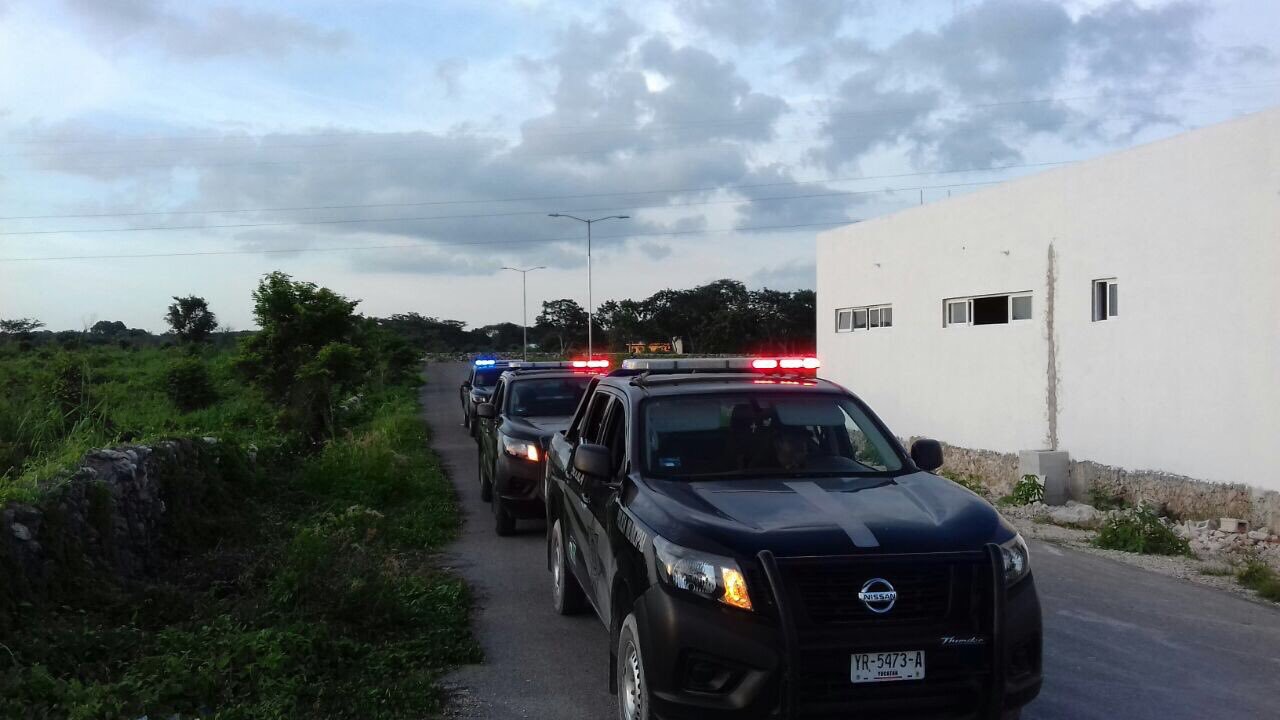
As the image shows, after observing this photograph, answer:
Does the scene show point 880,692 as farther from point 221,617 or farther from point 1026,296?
point 1026,296

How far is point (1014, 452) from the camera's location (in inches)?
593

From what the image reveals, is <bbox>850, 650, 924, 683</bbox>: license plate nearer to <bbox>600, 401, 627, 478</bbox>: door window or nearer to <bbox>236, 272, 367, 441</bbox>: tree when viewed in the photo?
<bbox>600, 401, 627, 478</bbox>: door window

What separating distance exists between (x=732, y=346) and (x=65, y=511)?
59.6 metres

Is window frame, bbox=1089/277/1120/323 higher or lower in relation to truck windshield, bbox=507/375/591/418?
higher

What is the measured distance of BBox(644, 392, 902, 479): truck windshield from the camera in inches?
221

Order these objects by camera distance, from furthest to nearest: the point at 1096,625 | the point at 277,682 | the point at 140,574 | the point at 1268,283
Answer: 1. the point at 1268,283
2. the point at 140,574
3. the point at 1096,625
4. the point at 277,682

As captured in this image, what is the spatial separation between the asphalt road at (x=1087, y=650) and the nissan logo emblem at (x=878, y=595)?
171cm

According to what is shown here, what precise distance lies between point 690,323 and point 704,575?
75.4 meters

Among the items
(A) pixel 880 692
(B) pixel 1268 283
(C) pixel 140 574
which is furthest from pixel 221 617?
(B) pixel 1268 283

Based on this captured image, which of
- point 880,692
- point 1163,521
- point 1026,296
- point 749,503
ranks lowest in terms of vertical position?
point 1163,521

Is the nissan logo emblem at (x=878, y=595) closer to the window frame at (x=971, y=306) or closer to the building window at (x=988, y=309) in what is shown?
the window frame at (x=971, y=306)

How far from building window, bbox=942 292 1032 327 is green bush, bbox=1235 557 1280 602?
6.53 metres

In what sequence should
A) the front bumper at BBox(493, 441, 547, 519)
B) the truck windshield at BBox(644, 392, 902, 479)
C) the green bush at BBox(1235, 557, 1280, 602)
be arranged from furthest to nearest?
1. the front bumper at BBox(493, 441, 547, 519)
2. the green bush at BBox(1235, 557, 1280, 602)
3. the truck windshield at BBox(644, 392, 902, 479)

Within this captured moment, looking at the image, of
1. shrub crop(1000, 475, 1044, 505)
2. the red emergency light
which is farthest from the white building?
the red emergency light
